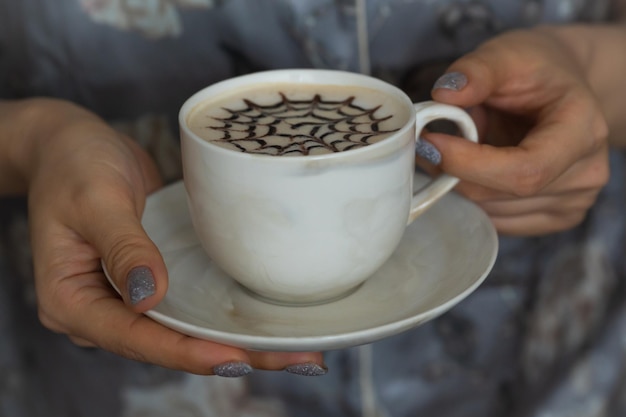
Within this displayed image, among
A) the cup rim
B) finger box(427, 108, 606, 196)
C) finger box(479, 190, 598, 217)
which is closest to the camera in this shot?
the cup rim

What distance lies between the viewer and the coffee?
1.70ft

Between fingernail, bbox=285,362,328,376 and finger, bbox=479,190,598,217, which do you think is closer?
fingernail, bbox=285,362,328,376

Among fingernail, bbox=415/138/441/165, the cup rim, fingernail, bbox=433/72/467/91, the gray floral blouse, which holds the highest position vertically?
the cup rim

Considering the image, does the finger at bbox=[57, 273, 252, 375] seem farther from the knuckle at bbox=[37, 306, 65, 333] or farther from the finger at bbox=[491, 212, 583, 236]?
the finger at bbox=[491, 212, 583, 236]

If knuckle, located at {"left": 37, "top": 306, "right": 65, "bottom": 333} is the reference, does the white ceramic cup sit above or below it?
above

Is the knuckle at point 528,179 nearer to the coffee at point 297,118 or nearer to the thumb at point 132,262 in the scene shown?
the coffee at point 297,118

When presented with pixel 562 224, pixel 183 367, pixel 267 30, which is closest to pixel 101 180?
pixel 183 367

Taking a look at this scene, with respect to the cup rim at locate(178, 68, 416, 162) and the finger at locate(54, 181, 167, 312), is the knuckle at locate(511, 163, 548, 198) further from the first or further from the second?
the finger at locate(54, 181, 167, 312)

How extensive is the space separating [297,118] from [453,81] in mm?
126

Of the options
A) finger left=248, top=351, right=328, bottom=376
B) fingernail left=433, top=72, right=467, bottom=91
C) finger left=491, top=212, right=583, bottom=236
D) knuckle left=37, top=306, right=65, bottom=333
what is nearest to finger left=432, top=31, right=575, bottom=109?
fingernail left=433, top=72, right=467, bottom=91

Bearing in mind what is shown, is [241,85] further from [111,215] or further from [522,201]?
[522,201]

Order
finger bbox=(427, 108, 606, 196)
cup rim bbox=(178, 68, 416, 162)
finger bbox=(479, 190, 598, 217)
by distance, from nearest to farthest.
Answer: cup rim bbox=(178, 68, 416, 162)
finger bbox=(427, 108, 606, 196)
finger bbox=(479, 190, 598, 217)

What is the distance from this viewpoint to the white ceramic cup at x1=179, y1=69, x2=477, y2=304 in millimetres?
470

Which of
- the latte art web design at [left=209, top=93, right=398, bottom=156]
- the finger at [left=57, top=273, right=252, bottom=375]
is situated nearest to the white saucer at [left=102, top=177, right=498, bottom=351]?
the finger at [left=57, top=273, right=252, bottom=375]
